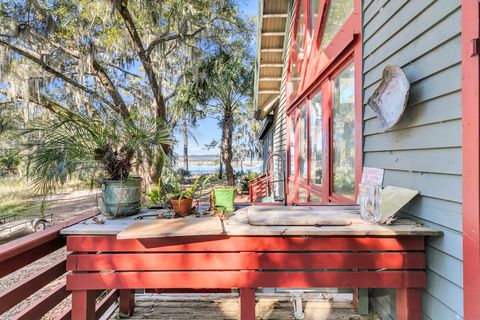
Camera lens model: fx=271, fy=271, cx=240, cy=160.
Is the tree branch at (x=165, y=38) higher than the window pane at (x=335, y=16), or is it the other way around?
the tree branch at (x=165, y=38)

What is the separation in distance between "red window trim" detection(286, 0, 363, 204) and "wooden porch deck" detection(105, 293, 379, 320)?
921mm

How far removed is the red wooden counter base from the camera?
154 cm

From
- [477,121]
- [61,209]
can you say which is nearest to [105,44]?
[61,209]

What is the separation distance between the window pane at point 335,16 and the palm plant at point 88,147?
2.27 m

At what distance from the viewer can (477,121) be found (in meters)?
1.18

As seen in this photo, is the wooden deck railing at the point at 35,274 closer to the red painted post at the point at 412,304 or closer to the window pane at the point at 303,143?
the red painted post at the point at 412,304

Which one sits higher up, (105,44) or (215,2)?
(215,2)

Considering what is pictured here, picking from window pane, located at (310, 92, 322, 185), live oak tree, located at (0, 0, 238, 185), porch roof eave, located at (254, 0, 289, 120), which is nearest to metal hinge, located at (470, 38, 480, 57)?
window pane, located at (310, 92, 322, 185)

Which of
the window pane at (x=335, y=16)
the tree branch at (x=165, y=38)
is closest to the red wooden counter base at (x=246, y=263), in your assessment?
the window pane at (x=335, y=16)

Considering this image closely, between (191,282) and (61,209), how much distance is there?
11310mm

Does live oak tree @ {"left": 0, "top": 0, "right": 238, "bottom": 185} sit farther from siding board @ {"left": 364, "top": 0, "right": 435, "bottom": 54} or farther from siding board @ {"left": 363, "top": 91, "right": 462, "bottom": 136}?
siding board @ {"left": 363, "top": 91, "right": 462, "bottom": 136}

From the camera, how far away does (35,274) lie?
154 centimetres

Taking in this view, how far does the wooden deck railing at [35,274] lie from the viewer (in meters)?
1.31

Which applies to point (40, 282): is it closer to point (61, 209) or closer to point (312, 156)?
point (312, 156)
